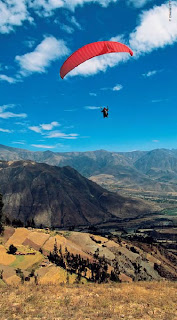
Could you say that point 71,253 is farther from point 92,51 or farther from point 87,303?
point 92,51

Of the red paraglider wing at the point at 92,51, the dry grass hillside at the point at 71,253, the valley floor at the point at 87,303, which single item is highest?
the red paraglider wing at the point at 92,51

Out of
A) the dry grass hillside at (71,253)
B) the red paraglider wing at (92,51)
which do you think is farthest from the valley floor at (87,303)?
the red paraglider wing at (92,51)

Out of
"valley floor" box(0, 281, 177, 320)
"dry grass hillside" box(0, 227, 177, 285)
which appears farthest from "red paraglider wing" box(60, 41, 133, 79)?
"dry grass hillside" box(0, 227, 177, 285)

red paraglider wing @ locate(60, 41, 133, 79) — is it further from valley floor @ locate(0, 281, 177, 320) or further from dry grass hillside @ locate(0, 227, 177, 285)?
dry grass hillside @ locate(0, 227, 177, 285)

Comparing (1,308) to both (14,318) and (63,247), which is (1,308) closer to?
(14,318)

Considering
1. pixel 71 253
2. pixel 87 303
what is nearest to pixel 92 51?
pixel 87 303

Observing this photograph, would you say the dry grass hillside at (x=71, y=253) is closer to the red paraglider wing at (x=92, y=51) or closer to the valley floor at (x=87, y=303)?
the valley floor at (x=87, y=303)
